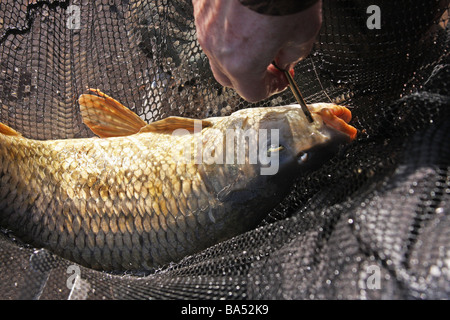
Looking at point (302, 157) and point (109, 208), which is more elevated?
point (302, 157)

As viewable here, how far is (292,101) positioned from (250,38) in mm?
1029

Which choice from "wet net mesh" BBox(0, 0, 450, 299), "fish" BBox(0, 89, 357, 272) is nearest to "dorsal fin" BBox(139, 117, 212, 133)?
"fish" BBox(0, 89, 357, 272)

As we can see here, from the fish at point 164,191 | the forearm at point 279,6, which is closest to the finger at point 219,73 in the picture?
the forearm at point 279,6

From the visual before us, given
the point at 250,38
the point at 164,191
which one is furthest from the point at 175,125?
the point at 250,38

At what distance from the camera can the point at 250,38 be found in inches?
46.3

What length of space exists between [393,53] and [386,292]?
4.19 ft

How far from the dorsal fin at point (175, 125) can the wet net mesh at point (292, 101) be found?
12.0 inches

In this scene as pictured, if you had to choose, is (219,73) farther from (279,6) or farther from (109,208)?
(109,208)

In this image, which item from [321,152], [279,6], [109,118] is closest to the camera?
[279,6]

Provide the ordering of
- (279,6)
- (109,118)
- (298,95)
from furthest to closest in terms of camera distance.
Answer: (109,118), (298,95), (279,6)

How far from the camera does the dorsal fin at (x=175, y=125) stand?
2057 mm

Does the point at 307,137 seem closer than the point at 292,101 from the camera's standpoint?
Yes
